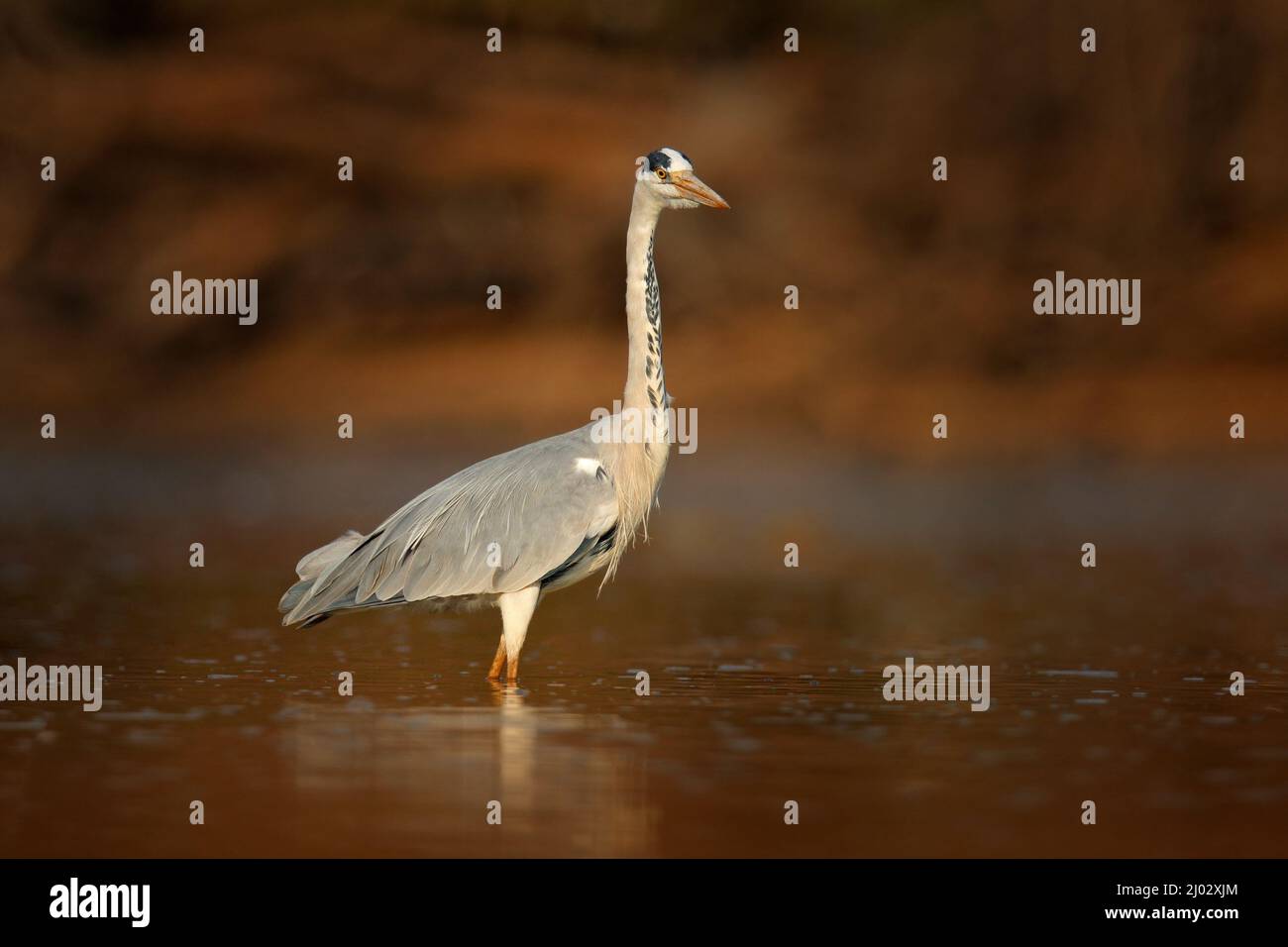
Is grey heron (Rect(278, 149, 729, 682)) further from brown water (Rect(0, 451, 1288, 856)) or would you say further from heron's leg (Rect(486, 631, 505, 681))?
brown water (Rect(0, 451, 1288, 856))

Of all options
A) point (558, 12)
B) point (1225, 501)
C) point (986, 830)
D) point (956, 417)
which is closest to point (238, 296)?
point (558, 12)

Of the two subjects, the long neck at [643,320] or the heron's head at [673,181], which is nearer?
the long neck at [643,320]

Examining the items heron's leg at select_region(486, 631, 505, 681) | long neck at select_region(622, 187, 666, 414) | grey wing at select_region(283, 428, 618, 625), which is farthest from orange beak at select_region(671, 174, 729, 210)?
heron's leg at select_region(486, 631, 505, 681)

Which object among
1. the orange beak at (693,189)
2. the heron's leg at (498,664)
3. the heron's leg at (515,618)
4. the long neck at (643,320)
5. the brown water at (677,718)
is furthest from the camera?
the orange beak at (693,189)

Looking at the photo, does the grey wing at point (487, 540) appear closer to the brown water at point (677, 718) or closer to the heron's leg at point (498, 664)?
the heron's leg at point (498, 664)

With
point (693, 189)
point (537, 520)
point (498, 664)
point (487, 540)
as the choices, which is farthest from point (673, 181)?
point (498, 664)

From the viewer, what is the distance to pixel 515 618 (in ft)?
40.0

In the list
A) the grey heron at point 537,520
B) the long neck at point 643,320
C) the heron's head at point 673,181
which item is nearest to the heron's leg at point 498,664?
the grey heron at point 537,520

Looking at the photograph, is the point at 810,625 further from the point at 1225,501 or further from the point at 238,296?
the point at 238,296

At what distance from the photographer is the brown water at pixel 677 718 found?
841cm

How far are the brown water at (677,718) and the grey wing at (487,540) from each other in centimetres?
57

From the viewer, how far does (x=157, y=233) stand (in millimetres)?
39562

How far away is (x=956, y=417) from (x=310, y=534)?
1298 cm

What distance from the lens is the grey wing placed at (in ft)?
39.7
